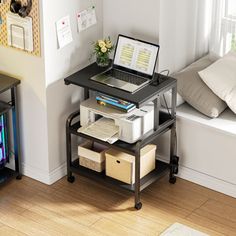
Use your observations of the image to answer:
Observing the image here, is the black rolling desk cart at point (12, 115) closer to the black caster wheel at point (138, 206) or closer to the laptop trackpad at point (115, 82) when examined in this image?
the laptop trackpad at point (115, 82)

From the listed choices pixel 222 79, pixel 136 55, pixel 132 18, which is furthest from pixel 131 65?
pixel 222 79

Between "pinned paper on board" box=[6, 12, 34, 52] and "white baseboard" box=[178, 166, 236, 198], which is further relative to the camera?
"white baseboard" box=[178, 166, 236, 198]

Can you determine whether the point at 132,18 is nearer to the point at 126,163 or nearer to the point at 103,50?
the point at 103,50

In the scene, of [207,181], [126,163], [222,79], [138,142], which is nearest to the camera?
[138,142]

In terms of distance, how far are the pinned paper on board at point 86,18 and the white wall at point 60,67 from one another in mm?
28

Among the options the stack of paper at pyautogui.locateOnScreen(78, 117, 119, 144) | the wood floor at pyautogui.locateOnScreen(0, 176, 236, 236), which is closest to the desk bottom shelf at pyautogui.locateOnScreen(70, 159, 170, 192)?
the wood floor at pyautogui.locateOnScreen(0, 176, 236, 236)

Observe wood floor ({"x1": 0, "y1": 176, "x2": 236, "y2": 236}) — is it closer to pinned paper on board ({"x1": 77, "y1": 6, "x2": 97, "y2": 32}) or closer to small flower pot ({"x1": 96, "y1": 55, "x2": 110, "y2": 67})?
small flower pot ({"x1": 96, "y1": 55, "x2": 110, "y2": 67})

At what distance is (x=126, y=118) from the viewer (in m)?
3.84

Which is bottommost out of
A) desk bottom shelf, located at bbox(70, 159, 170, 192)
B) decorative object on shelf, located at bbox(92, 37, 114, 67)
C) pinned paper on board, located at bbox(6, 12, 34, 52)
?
desk bottom shelf, located at bbox(70, 159, 170, 192)

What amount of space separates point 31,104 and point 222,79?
3.60ft

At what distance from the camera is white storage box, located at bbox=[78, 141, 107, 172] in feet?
13.3

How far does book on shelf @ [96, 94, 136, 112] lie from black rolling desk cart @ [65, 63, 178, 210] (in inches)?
3.0

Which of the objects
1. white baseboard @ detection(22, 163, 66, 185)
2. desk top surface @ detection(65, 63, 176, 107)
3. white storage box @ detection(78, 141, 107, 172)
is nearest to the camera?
desk top surface @ detection(65, 63, 176, 107)

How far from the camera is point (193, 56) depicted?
437 cm
